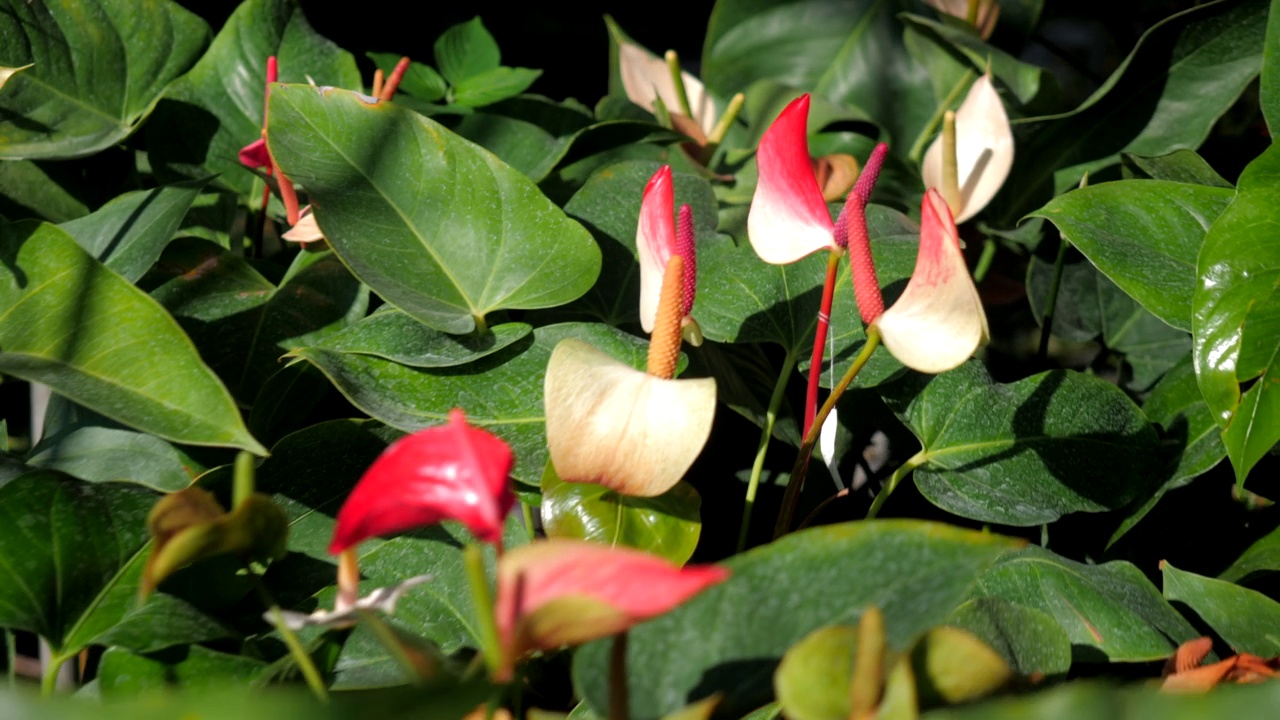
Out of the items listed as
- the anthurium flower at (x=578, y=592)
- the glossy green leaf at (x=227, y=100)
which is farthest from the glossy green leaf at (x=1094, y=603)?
the glossy green leaf at (x=227, y=100)

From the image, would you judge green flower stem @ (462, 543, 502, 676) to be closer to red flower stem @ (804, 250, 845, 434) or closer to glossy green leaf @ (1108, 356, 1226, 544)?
red flower stem @ (804, 250, 845, 434)

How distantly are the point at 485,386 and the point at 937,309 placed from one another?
0.23 m

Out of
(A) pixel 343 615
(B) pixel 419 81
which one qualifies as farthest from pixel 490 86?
(A) pixel 343 615

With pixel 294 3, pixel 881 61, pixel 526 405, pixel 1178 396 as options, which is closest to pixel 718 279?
pixel 526 405

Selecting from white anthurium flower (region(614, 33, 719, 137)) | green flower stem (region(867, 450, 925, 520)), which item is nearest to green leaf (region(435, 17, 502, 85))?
white anthurium flower (region(614, 33, 719, 137))

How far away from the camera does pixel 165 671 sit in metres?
0.39

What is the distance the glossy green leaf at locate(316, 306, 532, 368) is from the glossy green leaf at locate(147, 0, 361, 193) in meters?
0.28

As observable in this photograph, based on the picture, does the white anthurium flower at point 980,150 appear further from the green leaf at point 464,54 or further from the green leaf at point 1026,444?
the green leaf at point 464,54

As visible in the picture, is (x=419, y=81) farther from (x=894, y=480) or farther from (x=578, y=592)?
(x=578, y=592)

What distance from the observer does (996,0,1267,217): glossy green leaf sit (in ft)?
2.40

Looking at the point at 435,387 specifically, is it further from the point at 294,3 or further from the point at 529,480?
the point at 294,3

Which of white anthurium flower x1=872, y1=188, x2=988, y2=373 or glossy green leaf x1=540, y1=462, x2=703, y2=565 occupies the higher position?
white anthurium flower x1=872, y1=188, x2=988, y2=373

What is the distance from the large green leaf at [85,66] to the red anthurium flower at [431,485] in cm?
48

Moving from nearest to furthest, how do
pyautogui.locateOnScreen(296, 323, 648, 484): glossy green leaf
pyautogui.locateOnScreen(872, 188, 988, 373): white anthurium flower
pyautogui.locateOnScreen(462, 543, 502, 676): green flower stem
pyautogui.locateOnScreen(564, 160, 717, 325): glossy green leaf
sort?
pyautogui.locateOnScreen(462, 543, 502, 676): green flower stem, pyautogui.locateOnScreen(872, 188, 988, 373): white anthurium flower, pyautogui.locateOnScreen(296, 323, 648, 484): glossy green leaf, pyautogui.locateOnScreen(564, 160, 717, 325): glossy green leaf
